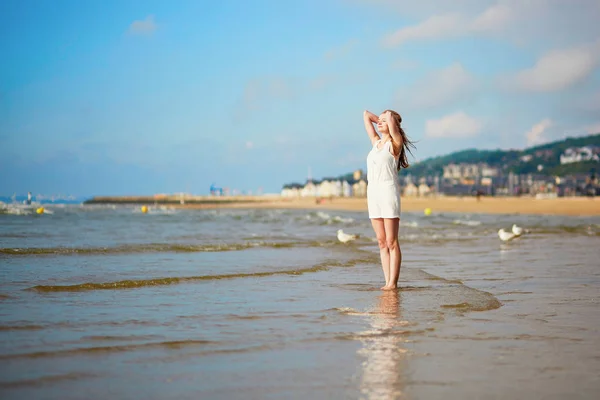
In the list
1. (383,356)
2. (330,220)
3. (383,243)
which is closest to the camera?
(383,356)

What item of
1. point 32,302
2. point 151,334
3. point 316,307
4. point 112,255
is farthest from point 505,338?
point 112,255

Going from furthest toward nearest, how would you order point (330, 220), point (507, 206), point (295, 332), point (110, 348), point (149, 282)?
point (507, 206)
point (330, 220)
point (149, 282)
point (295, 332)
point (110, 348)

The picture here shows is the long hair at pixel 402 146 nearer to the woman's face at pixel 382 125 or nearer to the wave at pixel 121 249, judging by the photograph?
the woman's face at pixel 382 125

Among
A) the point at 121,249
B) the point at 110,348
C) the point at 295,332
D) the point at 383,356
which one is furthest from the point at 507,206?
the point at 110,348

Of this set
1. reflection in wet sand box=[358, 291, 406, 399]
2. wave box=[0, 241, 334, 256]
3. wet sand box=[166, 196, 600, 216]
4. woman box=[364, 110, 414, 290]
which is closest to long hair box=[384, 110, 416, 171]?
woman box=[364, 110, 414, 290]

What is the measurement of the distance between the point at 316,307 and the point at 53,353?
2468mm

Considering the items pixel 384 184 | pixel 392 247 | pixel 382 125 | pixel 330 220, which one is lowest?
pixel 330 220

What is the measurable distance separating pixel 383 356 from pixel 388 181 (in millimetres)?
3271

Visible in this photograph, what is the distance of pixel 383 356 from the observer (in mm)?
3883

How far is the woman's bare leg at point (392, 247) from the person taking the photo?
696 centimetres

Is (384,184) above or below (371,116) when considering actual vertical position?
below

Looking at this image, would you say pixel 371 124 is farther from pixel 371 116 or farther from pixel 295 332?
pixel 295 332

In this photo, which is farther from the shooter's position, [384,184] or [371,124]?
[371,124]

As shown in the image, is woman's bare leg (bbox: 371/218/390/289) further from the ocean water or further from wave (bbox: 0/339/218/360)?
wave (bbox: 0/339/218/360)
